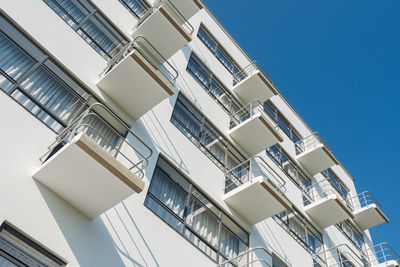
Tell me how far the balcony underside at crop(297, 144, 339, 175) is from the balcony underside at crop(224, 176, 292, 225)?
7302 millimetres

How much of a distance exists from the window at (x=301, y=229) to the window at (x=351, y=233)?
11.7ft

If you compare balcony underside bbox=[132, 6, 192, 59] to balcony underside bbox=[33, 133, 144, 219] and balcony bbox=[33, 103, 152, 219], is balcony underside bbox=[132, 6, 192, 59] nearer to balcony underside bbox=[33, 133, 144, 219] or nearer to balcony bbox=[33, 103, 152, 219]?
balcony bbox=[33, 103, 152, 219]

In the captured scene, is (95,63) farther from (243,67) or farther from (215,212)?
(243,67)

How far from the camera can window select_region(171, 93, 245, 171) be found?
1158cm

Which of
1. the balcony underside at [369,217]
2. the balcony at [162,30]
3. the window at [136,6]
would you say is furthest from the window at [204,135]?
the balcony underside at [369,217]

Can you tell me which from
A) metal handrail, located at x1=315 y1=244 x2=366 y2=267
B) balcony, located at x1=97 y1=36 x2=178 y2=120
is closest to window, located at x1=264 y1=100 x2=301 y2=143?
metal handrail, located at x1=315 y1=244 x2=366 y2=267

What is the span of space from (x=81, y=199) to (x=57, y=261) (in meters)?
1.13

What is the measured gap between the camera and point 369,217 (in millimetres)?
19344

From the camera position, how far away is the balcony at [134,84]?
29.3ft

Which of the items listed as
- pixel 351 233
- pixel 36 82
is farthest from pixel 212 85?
pixel 351 233

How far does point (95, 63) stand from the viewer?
9398 mm

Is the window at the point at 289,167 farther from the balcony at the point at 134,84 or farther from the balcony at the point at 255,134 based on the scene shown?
the balcony at the point at 134,84

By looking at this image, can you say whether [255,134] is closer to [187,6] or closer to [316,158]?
[187,6]

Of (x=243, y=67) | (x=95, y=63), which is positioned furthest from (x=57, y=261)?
(x=243, y=67)
